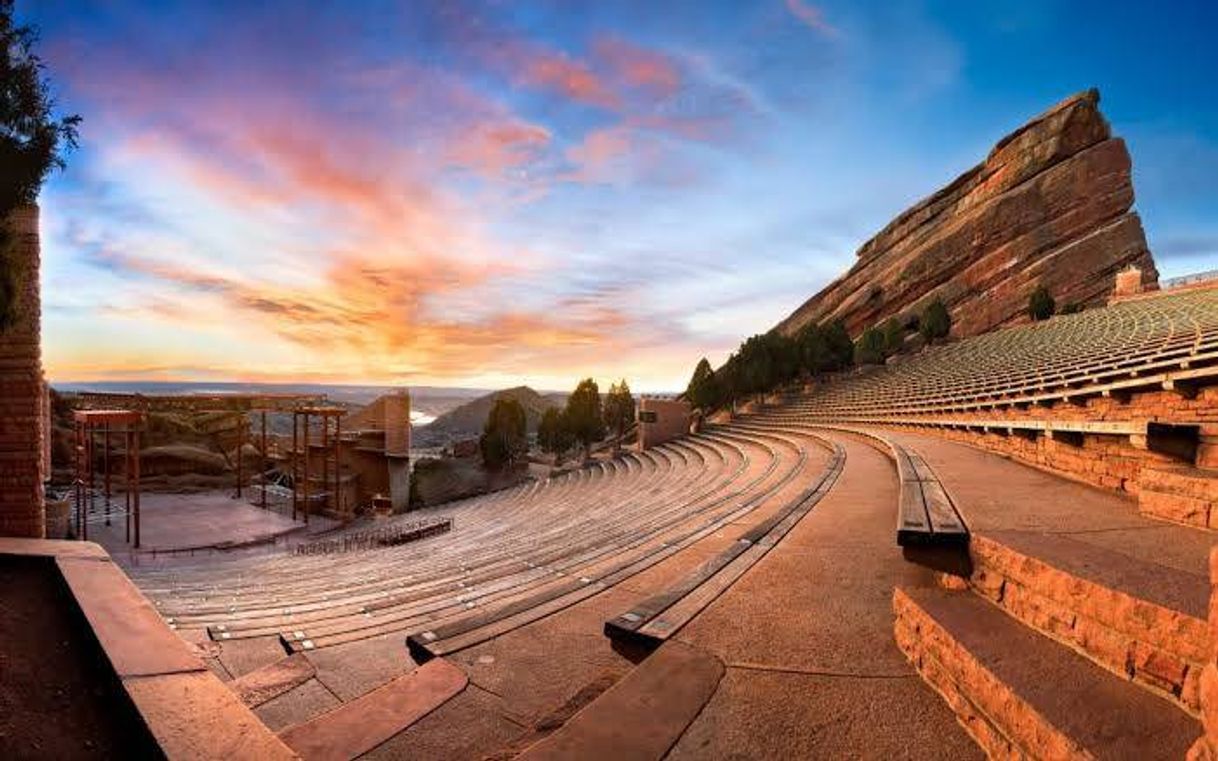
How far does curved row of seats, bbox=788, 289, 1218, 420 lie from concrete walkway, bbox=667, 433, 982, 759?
5.45 meters

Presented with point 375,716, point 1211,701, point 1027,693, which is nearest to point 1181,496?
point 1027,693

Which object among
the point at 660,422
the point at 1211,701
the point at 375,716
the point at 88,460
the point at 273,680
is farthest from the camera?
the point at 660,422

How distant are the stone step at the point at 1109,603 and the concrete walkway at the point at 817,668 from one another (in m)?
0.67

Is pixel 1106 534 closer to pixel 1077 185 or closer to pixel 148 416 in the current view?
pixel 148 416

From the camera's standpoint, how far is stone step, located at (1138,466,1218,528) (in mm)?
3789

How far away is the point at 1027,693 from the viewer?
2.05 metres

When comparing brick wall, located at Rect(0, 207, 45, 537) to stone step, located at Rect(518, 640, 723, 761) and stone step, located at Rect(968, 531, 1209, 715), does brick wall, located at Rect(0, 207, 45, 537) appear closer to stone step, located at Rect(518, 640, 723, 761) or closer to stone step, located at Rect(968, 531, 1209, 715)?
stone step, located at Rect(518, 640, 723, 761)

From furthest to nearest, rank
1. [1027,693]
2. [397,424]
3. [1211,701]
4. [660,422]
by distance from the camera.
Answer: [660,422] → [397,424] → [1027,693] → [1211,701]

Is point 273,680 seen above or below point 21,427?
below

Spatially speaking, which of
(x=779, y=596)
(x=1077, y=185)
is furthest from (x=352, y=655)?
(x=1077, y=185)

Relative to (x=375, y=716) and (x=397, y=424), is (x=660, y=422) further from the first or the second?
(x=375, y=716)

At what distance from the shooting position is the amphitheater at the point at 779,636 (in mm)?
2092

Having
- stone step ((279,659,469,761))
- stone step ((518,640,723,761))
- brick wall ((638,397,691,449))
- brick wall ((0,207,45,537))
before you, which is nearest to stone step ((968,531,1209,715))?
stone step ((518,640,723,761))

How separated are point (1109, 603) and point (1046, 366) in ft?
57.3
